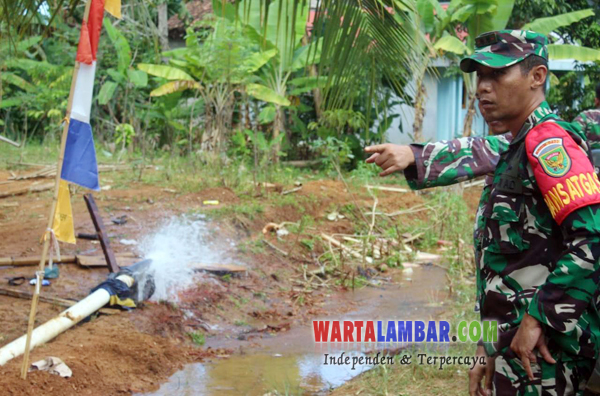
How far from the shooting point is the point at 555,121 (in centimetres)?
213

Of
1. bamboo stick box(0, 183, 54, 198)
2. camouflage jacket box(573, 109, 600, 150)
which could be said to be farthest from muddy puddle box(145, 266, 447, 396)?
bamboo stick box(0, 183, 54, 198)

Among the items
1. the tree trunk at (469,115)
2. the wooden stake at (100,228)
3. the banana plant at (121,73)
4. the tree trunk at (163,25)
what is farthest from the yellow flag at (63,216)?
the tree trunk at (163,25)

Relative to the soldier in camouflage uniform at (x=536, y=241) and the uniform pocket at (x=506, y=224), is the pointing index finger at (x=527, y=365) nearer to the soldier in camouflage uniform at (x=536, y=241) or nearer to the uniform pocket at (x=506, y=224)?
→ the soldier in camouflage uniform at (x=536, y=241)

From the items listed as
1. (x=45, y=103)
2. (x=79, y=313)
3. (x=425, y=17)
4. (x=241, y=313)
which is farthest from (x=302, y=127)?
(x=79, y=313)

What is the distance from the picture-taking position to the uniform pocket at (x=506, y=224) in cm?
214

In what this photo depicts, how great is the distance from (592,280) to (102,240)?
4.74 metres

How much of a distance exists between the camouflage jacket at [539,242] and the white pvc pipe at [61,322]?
3.34 meters

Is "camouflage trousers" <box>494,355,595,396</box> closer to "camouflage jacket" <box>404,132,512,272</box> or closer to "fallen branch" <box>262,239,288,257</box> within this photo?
"camouflage jacket" <box>404,132,512,272</box>

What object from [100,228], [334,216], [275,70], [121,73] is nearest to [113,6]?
[100,228]

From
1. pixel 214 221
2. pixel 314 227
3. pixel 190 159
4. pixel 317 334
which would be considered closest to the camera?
pixel 317 334

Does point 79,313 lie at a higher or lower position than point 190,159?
lower

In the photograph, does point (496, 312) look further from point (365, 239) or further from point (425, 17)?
point (425, 17)

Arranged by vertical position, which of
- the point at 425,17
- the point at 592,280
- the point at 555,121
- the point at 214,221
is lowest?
the point at 214,221

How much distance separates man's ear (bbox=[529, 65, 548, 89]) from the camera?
7.30ft
